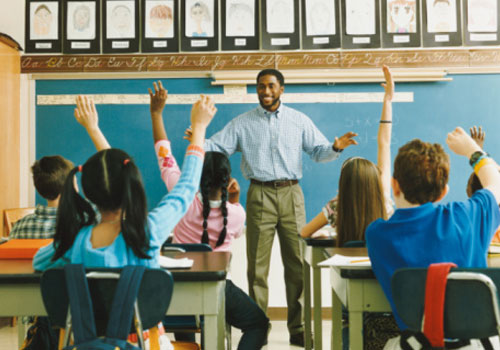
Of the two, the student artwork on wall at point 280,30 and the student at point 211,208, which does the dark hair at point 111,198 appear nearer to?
the student at point 211,208

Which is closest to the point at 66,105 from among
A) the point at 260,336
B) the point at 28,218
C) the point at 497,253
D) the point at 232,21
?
the point at 232,21

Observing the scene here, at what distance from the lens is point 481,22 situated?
398cm

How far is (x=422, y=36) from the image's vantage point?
398cm

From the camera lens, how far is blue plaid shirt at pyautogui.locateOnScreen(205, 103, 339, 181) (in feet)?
10.8

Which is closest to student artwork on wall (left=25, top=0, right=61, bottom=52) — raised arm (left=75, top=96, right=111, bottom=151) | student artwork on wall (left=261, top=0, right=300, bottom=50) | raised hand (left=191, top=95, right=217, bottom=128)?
student artwork on wall (left=261, top=0, right=300, bottom=50)

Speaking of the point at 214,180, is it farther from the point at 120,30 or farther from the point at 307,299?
the point at 120,30

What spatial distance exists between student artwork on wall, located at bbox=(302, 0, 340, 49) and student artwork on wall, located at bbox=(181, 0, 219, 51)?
70 cm

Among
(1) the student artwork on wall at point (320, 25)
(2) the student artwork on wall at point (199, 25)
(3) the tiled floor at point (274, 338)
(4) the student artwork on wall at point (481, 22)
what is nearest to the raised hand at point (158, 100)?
(3) the tiled floor at point (274, 338)

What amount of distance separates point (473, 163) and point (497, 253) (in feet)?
1.71

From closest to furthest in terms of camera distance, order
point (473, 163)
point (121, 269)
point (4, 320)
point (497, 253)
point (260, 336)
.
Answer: point (121, 269), point (473, 163), point (497, 253), point (260, 336), point (4, 320)

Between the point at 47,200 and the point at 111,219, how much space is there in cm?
107

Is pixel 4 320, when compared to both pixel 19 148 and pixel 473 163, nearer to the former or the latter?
pixel 19 148

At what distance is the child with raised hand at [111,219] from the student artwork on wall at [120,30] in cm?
283

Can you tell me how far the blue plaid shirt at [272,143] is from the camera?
10.8ft
